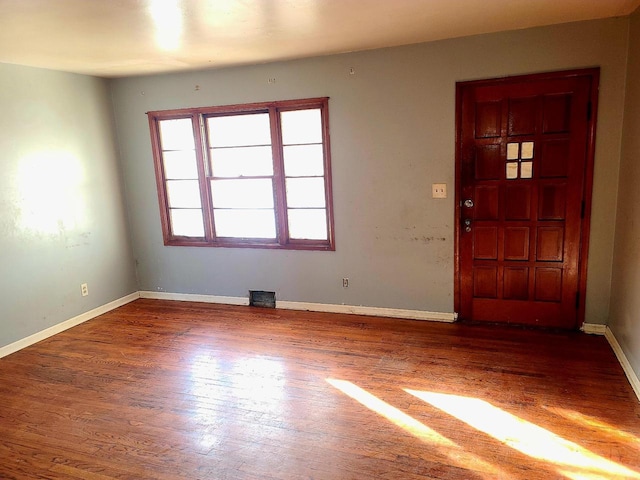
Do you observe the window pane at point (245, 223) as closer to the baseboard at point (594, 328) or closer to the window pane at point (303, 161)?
the window pane at point (303, 161)

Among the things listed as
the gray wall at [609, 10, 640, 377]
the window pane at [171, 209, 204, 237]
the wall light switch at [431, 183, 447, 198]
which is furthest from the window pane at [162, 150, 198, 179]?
the gray wall at [609, 10, 640, 377]

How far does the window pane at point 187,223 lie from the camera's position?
4828 millimetres

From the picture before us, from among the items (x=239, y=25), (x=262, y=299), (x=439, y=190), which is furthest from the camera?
(x=262, y=299)

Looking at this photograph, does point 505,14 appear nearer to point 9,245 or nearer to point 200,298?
point 200,298

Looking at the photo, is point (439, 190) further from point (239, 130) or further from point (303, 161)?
point (239, 130)

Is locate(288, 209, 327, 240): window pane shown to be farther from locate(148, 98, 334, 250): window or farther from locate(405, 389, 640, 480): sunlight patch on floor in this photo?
locate(405, 389, 640, 480): sunlight patch on floor

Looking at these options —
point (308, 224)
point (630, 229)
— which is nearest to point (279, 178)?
point (308, 224)

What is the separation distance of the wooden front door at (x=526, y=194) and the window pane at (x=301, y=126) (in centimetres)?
132

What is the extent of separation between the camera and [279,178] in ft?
14.2

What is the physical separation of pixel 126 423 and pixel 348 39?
3197mm

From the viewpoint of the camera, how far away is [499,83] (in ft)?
11.6

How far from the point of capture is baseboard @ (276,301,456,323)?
13.3 ft

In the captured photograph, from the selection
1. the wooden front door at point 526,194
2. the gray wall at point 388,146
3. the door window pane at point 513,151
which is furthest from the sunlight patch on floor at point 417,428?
the door window pane at point 513,151

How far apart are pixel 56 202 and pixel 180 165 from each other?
4.14 ft
